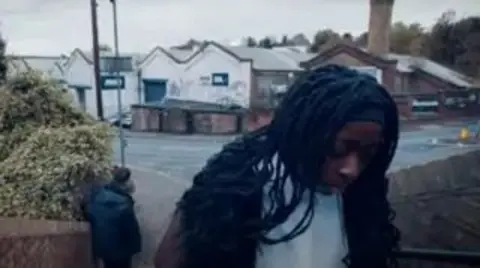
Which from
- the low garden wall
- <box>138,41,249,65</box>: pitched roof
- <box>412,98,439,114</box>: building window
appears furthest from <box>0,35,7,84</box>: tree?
<box>138,41,249,65</box>: pitched roof

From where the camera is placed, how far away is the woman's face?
43.8 inches

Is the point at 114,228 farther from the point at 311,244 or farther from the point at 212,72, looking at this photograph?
the point at 212,72

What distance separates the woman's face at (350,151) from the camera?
3.65 ft

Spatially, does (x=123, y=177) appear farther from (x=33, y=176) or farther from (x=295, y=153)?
(x=295, y=153)

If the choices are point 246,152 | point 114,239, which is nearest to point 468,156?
point 246,152

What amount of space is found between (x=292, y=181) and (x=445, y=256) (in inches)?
24.7

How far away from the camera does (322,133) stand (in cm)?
111

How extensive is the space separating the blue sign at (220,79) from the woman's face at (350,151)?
2548 centimetres

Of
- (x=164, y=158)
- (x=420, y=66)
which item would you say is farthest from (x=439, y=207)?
(x=420, y=66)

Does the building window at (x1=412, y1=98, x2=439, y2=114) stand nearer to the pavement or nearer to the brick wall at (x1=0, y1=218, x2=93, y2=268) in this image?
the pavement

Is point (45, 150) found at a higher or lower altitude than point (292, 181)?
lower

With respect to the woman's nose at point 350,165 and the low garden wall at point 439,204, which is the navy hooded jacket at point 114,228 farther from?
the woman's nose at point 350,165

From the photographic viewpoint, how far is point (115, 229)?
5.36 meters

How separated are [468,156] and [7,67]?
7.00 m
